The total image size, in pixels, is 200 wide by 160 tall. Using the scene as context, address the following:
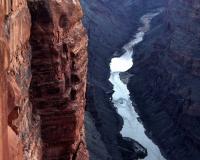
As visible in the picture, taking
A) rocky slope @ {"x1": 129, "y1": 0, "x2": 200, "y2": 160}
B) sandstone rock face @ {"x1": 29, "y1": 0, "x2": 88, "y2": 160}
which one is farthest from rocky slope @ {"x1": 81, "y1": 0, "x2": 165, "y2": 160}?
sandstone rock face @ {"x1": 29, "y1": 0, "x2": 88, "y2": 160}

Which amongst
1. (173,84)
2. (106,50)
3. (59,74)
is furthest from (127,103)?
(59,74)

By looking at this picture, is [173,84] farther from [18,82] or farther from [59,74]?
[18,82]

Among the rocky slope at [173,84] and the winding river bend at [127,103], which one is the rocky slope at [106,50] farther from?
the rocky slope at [173,84]

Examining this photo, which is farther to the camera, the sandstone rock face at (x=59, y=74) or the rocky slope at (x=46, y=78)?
the sandstone rock face at (x=59, y=74)

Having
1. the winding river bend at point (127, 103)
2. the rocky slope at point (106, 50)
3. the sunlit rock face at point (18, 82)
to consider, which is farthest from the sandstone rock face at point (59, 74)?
the winding river bend at point (127, 103)

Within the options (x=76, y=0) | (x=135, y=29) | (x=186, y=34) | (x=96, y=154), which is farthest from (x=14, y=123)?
(x=135, y=29)
